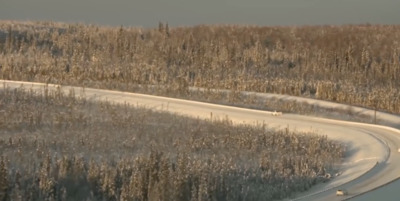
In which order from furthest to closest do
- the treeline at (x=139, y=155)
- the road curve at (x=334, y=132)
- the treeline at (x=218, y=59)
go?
the treeline at (x=218, y=59), the road curve at (x=334, y=132), the treeline at (x=139, y=155)

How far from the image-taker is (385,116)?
66.2 ft

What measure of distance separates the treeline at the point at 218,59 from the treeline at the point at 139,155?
19.1ft

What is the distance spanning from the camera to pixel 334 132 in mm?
17375

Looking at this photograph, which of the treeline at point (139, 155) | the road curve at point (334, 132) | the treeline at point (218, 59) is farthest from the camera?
the treeline at point (218, 59)

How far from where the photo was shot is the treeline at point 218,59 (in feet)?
83.3

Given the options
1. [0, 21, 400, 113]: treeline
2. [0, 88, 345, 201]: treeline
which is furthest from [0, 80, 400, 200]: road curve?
[0, 21, 400, 113]: treeline

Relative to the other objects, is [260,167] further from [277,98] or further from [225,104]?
[277,98]

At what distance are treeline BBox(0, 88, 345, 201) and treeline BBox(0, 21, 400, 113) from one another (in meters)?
5.82

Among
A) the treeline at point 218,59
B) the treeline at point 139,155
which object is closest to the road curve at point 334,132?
the treeline at point 139,155

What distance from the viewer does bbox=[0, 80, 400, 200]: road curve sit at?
11672 millimetres

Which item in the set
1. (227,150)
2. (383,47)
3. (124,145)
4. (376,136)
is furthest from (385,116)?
(383,47)

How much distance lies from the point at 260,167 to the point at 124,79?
14.4m

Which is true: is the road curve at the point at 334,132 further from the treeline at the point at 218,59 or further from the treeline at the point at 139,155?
the treeline at the point at 218,59

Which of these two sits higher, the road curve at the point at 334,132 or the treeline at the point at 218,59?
the treeline at the point at 218,59
